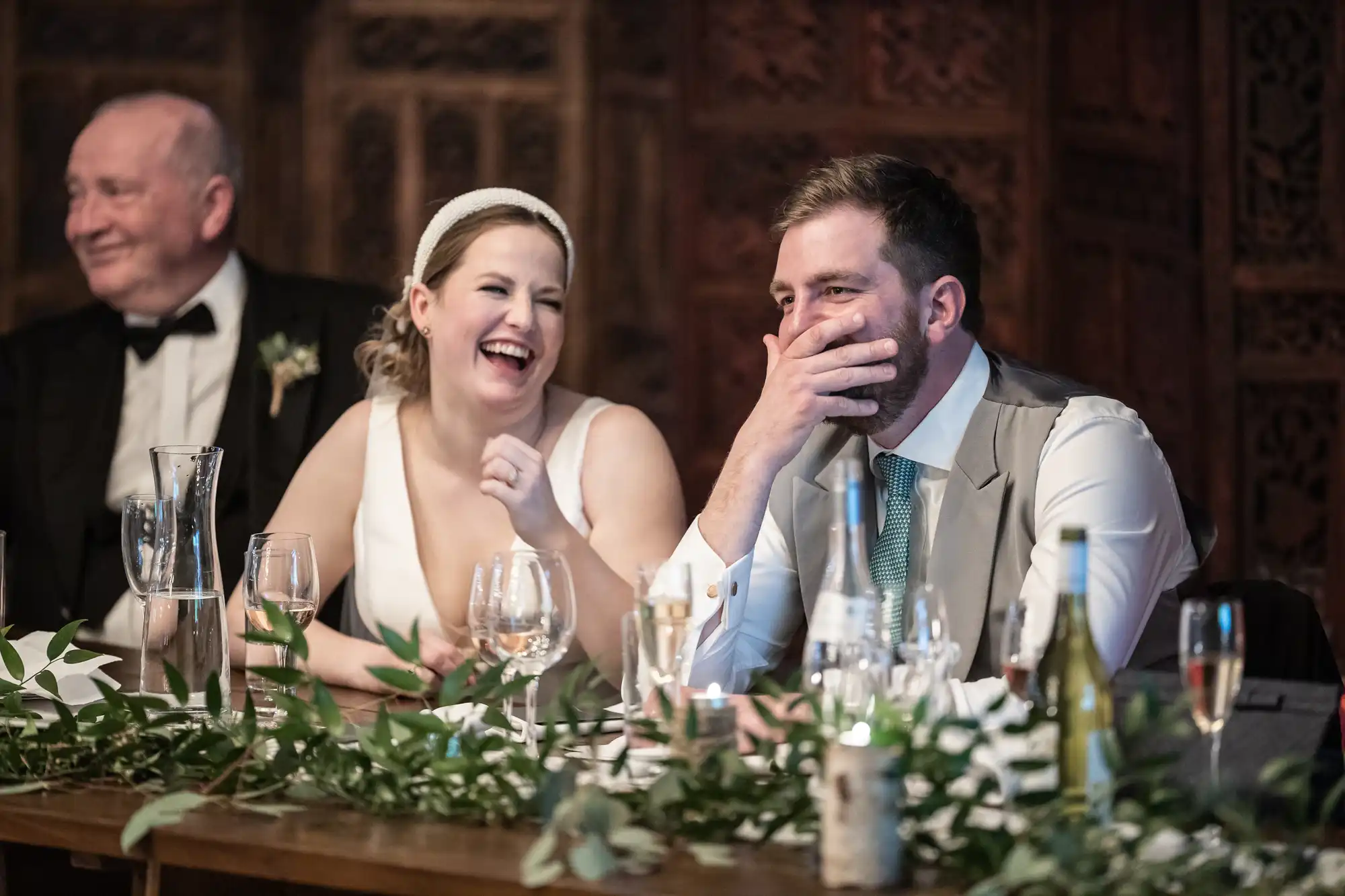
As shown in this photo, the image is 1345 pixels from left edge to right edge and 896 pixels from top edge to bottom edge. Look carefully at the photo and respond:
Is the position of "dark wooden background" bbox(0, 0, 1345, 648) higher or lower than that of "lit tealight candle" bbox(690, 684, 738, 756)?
higher

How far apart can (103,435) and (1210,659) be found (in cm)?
323

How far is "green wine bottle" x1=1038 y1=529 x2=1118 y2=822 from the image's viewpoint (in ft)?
4.45

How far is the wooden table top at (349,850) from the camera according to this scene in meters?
1.34

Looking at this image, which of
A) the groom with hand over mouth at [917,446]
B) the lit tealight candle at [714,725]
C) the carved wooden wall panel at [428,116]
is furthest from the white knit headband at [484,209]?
the carved wooden wall panel at [428,116]

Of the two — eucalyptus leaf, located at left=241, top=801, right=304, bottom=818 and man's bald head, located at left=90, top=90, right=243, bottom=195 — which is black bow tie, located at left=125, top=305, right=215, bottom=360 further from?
eucalyptus leaf, located at left=241, top=801, right=304, bottom=818

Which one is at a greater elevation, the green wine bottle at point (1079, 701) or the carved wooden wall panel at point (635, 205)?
the carved wooden wall panel at point (635, 205)

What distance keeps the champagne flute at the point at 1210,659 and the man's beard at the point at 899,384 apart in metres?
1.03

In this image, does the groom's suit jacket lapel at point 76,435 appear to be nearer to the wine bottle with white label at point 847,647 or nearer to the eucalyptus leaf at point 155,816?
the eucalyptus leaf at point 155,816

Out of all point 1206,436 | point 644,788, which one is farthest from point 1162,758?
point 1206,436

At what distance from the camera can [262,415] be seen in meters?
3.92

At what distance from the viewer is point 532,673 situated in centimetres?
171

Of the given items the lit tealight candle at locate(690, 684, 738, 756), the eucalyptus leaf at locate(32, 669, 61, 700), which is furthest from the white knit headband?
the lit tealight candle at locate(690, 684, 738, 756)

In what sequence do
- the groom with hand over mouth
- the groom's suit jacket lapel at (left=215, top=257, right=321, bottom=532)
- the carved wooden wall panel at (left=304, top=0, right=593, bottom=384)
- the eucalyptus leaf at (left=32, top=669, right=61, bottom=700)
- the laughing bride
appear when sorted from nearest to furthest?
the eucalyptus leaf at (left=32, top=669, right=61, bottom=700) < the groom with hand over mouth < the laughing bride < the groom's suit jacket lapel at (left=215, top=257, right=321, bottom=532) < the carved wooden wall panel at (left=304, top=0, right=593, bottom=384)

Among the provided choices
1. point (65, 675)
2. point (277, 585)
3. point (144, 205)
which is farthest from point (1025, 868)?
point (144, 205)
